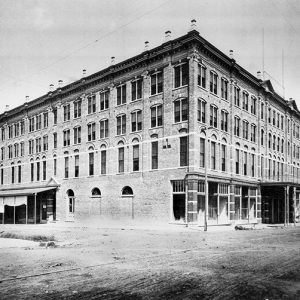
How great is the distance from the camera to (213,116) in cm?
3259

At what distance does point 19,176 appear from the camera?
4847 centimetres

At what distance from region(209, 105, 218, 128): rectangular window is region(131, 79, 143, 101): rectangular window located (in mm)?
6476

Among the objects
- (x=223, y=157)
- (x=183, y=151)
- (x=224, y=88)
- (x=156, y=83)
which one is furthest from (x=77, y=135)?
(x=224, y=88)

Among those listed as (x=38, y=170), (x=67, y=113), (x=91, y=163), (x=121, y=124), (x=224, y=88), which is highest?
(x=224, y=88)

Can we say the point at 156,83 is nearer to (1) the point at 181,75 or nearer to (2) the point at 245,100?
(1) the point at 181,75

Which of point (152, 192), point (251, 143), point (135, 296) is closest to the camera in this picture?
point (135, 296)

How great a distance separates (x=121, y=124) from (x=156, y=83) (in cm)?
543

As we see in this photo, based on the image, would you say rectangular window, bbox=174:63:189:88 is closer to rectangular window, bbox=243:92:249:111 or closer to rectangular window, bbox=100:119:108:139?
rectangular window, bbox=100:119:108:139

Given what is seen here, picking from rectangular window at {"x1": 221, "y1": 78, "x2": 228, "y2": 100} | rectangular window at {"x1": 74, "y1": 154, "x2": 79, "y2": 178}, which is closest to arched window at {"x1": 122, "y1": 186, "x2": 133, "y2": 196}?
rectangular window at {"x1": 74, "y1": 154, "x2": 79, "y2": 178}

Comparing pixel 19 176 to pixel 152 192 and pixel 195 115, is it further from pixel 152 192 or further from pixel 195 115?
pixel 195 115

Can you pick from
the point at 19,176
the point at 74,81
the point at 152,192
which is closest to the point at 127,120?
the point at 152,192

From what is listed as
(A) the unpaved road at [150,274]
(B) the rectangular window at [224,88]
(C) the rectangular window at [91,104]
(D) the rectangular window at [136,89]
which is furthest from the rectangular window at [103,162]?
(A) the unpaved road at [150,274]

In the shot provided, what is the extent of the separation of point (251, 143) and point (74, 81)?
64.2 feet

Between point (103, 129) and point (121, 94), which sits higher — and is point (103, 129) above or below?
below
